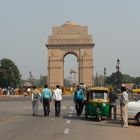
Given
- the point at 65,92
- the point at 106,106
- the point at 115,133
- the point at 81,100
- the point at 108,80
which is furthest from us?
the point at 108,80

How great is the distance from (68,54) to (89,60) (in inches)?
326

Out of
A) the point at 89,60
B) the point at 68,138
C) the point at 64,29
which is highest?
the point at 64,29

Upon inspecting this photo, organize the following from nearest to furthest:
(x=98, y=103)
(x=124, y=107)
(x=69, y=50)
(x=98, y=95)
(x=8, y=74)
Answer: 1. (x=124, y=107)
2. (x=98, y=103)
3. (x=98, y=95)
4. (x=69, y=50)
5. (x=8, y=74)

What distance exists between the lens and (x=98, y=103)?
24.7 metres

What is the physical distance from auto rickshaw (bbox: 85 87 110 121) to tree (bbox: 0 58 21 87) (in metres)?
123

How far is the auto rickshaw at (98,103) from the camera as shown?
80.8 ft

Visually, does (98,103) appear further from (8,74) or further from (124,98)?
(8,74)

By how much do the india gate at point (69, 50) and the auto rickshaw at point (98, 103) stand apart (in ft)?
337

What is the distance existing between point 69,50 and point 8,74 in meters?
26.0

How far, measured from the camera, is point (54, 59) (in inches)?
5084

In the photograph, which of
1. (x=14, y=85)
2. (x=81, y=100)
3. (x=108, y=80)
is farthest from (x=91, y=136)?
(x=108, y=80)

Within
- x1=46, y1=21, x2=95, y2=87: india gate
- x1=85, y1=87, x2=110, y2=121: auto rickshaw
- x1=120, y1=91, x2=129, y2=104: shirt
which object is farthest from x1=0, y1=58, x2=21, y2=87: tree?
x1=120, y1=91, x2=129, y2=104: shirt

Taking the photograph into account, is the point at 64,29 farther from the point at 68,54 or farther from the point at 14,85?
the point at 14,85

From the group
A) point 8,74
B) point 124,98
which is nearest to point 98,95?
point 124,98
